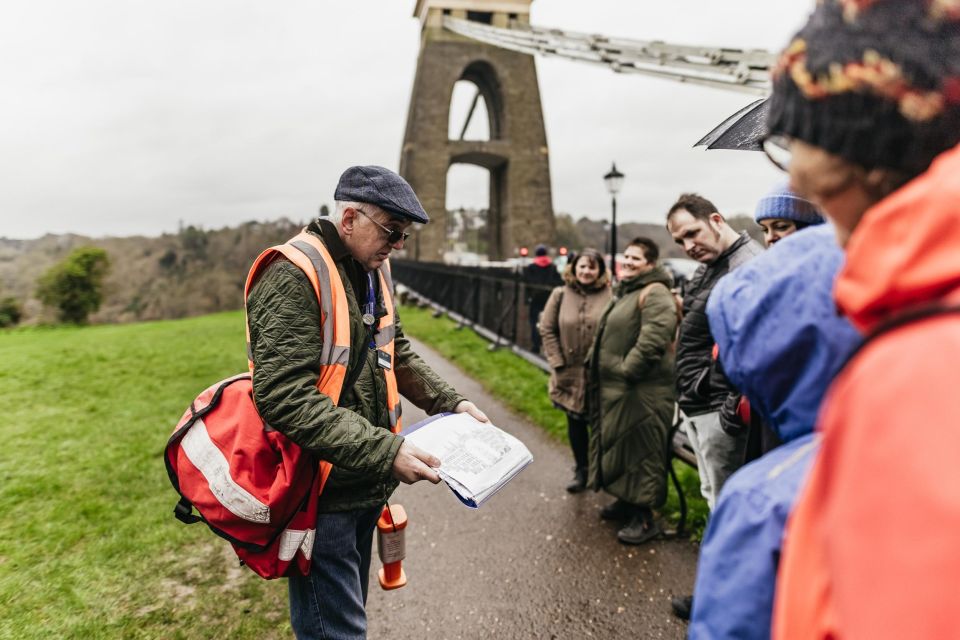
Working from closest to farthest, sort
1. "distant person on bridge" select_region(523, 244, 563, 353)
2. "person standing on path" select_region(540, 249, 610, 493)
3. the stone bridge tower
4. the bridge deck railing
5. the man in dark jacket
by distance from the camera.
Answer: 1. the man in dark jacket
2. "person standing on path" select_region(540, 249, 610, 493)
3. "distant person on bridge" select_region(523, 244, 563, 353)
4. the bridge deck railing
5. the stone bridge tower

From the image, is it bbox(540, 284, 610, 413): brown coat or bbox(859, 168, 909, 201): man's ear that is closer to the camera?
bbox(859, 168, 909, 201): man's ear

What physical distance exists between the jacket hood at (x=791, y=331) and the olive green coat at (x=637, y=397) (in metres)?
2.51

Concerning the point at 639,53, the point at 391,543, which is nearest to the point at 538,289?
the point at 391,543

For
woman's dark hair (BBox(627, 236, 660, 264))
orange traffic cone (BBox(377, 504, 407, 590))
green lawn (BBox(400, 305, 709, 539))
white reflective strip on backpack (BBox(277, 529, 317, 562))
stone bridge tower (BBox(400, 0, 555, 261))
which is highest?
stone bridge tower (BBox(400, 0, 555, 261))

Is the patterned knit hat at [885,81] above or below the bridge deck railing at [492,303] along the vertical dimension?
above

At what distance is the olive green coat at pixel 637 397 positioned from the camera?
3430 mm

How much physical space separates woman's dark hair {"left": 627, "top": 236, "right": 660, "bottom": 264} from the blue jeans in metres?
2.53

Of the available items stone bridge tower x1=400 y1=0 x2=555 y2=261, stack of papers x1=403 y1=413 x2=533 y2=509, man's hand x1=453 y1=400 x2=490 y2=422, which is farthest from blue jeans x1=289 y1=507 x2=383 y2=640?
stone bridge tower x1=400 y1=0 x2=555 y2=261

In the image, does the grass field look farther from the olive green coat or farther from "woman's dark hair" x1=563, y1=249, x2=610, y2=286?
"woman's dark hair" x1=563, y1=249, x2=610, y2=286

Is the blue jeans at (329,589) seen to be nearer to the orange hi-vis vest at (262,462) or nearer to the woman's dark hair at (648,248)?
the orange hi-vis vest at (262,462)

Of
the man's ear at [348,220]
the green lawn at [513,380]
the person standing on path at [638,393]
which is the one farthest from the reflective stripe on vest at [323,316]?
the green lawn at [513,380]

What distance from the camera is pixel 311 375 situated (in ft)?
5.17

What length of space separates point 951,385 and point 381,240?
1.55 m

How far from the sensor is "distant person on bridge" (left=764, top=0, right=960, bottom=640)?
1.47 feet
